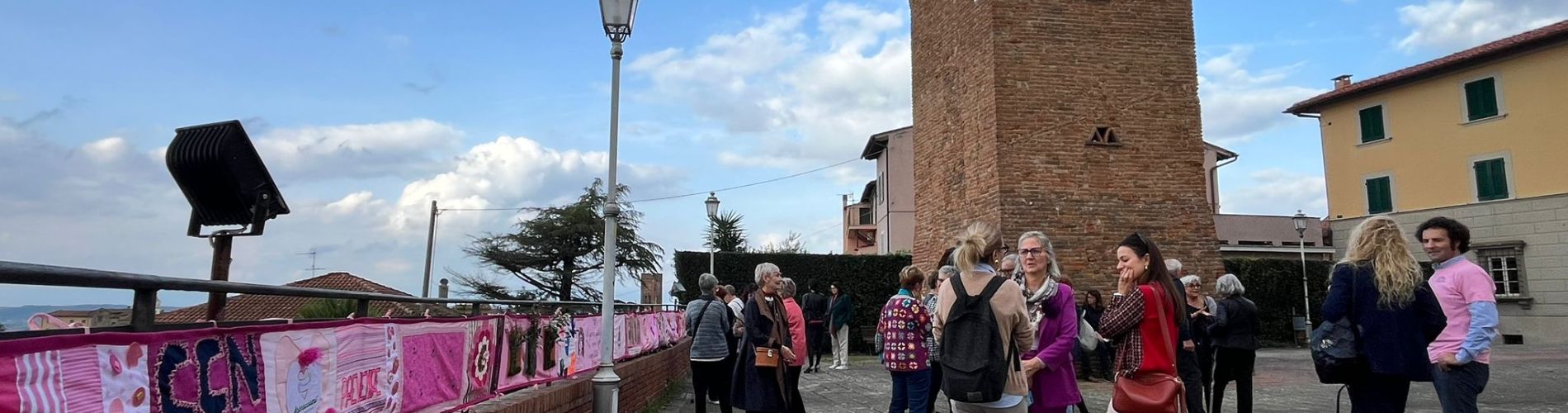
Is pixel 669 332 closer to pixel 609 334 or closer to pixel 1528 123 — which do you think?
pixel 609 334

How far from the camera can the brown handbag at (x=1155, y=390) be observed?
13.7ft

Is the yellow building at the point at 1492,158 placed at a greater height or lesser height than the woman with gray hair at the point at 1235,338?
greater

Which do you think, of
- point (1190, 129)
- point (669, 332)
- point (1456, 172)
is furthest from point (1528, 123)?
point (669, 332)

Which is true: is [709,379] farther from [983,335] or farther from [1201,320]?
[983,335]

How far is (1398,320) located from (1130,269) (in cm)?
152

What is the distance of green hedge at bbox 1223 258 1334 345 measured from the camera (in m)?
24.6

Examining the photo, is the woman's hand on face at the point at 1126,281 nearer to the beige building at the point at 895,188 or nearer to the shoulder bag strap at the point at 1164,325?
the shoulder bag strap at the point at 1164,325

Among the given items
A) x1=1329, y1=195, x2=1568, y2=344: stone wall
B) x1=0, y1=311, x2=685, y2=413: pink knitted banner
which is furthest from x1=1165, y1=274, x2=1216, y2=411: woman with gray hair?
x1=1329, y1=195, x2=1568, y2=344: stone wall

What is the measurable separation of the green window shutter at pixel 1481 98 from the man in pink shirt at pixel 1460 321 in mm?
26212

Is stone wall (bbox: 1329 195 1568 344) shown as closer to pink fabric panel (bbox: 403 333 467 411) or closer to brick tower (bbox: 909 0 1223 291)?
brick tower (bbox: 909 0 1223 291)

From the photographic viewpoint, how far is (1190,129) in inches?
619

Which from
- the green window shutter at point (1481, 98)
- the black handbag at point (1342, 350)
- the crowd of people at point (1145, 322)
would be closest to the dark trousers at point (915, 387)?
the crowd of people at point (1145, 322)

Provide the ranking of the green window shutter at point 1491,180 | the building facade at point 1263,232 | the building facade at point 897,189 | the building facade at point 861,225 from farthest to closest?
the building facade at point 861,225, the building facade at point 897,189, the building facade at point 1263,232, the green window shutter at point 1491,180

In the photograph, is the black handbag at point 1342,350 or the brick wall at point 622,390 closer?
the black handbag at point 1342,350
